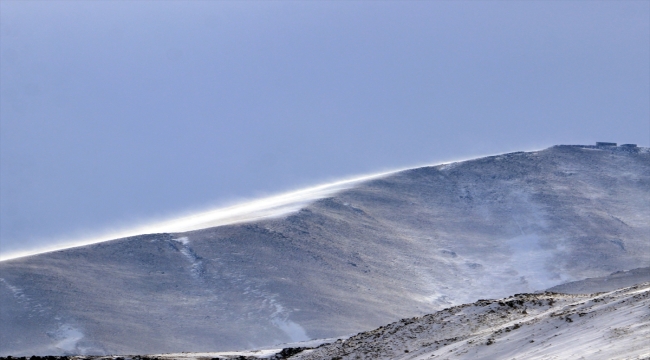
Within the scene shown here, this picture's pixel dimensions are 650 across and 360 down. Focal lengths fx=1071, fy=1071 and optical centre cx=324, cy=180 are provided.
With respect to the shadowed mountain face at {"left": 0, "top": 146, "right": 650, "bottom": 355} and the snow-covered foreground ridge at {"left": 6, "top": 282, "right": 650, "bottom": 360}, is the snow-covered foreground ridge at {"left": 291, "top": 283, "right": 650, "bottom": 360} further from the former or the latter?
the shadowed mountain face at {"left": 0, "top": 146, "right": 650, "bottom": 355}

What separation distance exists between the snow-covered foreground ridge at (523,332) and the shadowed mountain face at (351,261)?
2673 cm

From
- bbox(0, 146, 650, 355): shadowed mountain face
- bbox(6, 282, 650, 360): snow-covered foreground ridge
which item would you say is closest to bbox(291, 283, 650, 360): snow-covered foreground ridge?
bbox(6, 282, 650, 360): snow-covered foreground ridge

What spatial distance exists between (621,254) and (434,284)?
16.1 meters

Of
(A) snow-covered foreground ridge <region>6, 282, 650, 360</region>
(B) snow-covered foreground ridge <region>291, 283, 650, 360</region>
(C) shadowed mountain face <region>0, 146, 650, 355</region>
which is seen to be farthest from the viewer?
(C) shadowed mountain face <region>0, 146, 650, 355</region>

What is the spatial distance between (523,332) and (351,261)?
50741 mm

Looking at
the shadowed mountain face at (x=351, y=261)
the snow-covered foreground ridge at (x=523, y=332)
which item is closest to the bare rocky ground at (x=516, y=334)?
the snow-covered foreground ridge at (x=523, y=332)

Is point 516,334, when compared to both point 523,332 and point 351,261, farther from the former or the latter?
point 351,261

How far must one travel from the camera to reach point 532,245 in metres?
85.3

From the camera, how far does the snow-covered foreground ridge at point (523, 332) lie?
23094 mm

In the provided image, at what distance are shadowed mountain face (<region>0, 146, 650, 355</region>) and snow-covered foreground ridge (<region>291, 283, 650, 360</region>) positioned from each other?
2673cm

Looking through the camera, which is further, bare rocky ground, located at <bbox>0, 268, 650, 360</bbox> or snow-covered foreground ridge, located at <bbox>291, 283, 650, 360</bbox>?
bare rocky ground, located at <bbox>0, 268, 650, 360</bbox>

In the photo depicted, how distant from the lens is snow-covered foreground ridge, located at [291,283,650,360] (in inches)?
909

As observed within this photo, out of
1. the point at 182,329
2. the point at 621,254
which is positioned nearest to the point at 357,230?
the point at 621,254

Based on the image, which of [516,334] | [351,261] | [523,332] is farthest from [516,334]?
[351,261]
